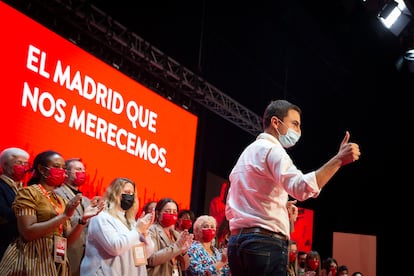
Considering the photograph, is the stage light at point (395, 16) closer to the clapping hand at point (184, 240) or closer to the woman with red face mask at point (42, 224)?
the clapping hand at point (184, 240)

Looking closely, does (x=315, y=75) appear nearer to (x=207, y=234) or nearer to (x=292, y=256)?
(x=292, y=256)

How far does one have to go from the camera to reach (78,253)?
159 inches

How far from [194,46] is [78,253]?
491 cm

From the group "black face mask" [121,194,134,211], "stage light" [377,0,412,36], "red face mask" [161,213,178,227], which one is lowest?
"red face mask" [161,213,178,227]

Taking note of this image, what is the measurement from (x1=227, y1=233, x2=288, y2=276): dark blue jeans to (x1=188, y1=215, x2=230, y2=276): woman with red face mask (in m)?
2.31

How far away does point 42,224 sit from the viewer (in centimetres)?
332

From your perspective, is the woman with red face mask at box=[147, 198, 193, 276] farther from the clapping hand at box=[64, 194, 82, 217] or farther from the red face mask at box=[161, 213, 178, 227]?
the clapping hand at box=[64, 194, 82, 217]

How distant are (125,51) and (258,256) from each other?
472cm

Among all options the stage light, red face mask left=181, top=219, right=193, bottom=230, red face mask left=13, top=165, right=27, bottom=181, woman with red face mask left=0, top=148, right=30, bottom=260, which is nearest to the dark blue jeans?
woman with red face mask left=0, top=148, right=30, bottom=260

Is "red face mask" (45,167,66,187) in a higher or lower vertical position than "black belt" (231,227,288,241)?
higher

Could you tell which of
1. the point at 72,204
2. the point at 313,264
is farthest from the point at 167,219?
the point at 313,264

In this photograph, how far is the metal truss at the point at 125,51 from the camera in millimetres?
6031

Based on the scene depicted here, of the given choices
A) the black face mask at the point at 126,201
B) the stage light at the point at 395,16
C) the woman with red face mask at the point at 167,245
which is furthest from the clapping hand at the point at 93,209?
the stage light at the point at 395,16

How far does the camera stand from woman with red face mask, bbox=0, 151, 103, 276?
3311mm
